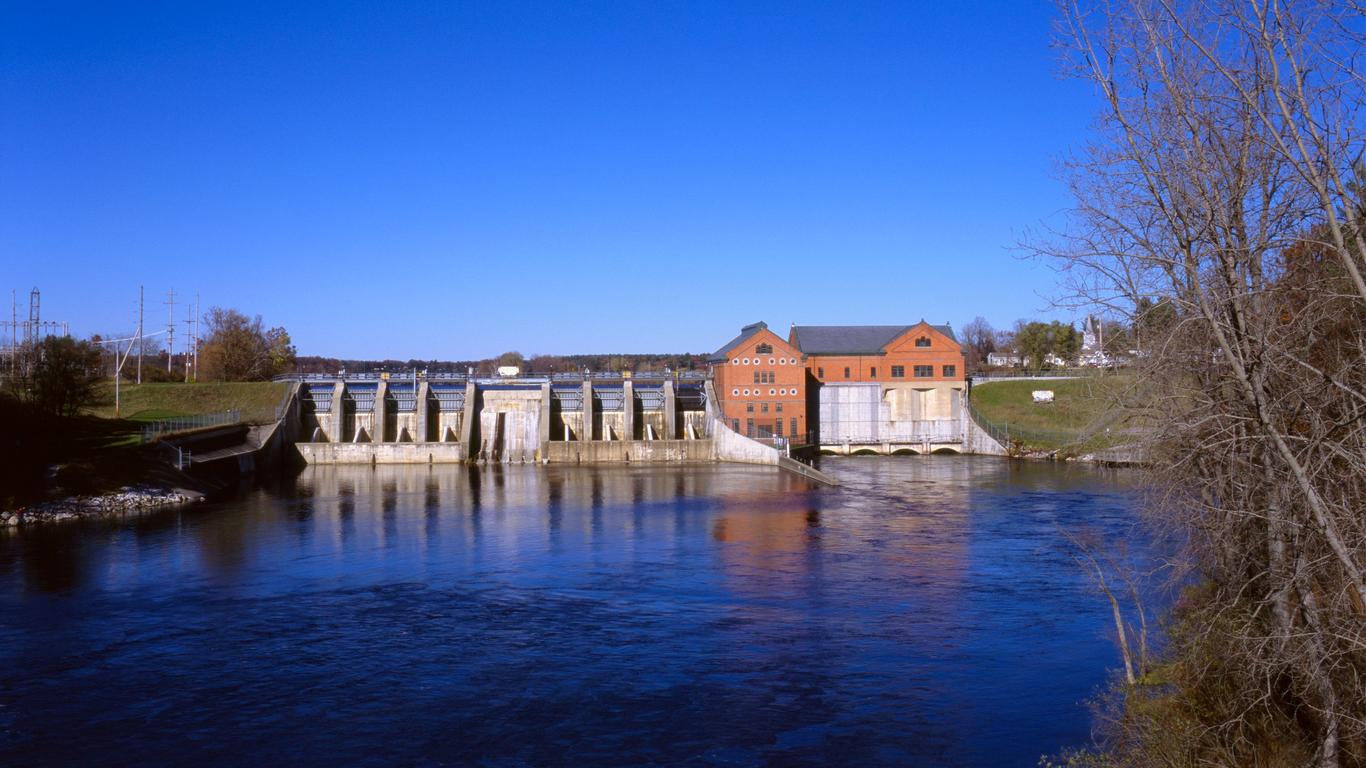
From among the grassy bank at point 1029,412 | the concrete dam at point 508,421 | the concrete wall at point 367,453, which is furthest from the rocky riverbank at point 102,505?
the grassy bank at point 1029,412

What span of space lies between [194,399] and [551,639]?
4967cm

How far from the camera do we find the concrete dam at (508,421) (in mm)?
56031

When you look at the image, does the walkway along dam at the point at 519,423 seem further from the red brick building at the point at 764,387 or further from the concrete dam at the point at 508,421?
the red brick building at the point at 764,387

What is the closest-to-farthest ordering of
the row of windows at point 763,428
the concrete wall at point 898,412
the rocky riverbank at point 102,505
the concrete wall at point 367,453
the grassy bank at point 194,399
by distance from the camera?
1. the rocky riverbank at point 102,505
2. the concrete wall at point 367,453
3. the grassy bank at point 194,399
4. the row of windows at point 763,428
5. the concrete wall at point 898,412

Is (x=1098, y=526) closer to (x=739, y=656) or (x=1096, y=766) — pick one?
(x=739, y=656)

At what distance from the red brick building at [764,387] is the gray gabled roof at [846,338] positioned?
4980 millimetres

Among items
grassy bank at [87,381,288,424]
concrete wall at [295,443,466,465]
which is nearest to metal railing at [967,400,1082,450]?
concrete wall at [295,443,466,465]

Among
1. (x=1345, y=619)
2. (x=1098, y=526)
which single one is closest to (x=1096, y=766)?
(x=1345, y=619)

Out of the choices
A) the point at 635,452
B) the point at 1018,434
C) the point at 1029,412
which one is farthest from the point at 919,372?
the point at 635,452

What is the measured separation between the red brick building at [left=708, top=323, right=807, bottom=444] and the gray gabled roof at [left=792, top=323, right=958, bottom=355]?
16.3ft

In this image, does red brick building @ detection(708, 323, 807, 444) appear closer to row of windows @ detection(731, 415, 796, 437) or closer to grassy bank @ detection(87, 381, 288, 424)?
row of windows @ detection(731, 415, 796, 437)

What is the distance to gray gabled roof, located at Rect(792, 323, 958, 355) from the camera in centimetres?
6438

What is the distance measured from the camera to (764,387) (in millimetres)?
59625

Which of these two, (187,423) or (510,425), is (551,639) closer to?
(187,423)
